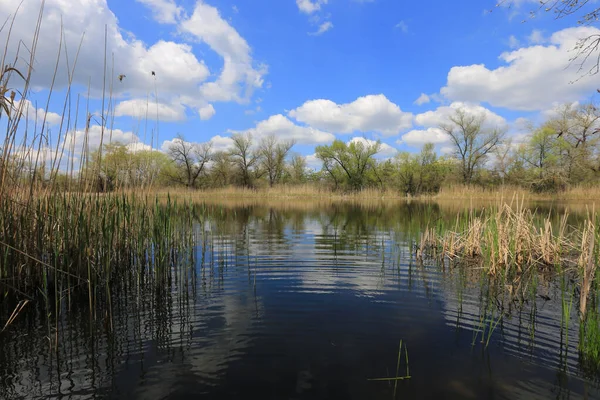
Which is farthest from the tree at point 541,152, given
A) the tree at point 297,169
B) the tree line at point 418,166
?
the tree at point 297,169

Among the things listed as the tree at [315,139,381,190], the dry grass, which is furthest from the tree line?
the dry grass

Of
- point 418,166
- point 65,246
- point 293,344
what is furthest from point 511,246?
point 418,166

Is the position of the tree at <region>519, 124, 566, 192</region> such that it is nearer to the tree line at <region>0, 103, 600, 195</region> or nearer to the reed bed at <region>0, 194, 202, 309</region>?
the tree line at <region>0, 103, 600, 195</region>

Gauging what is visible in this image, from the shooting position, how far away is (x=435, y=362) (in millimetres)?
3098

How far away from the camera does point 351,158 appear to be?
48.1m

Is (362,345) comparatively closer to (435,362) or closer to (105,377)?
(435,362)

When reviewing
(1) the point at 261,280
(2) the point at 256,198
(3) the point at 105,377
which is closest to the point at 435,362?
(3) the point at 105,377

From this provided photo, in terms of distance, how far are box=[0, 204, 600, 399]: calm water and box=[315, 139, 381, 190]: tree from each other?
42712 millimetres

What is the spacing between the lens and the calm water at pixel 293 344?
2697 mm

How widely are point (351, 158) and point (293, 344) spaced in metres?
46.0

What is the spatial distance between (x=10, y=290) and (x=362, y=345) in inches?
175

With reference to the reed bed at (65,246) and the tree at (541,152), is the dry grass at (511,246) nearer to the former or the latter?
the reed bed at (65,246)

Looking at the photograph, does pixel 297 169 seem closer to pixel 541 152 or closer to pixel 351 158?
pixel 351 158

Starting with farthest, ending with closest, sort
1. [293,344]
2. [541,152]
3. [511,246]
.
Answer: [541,152] < [511,246] < [293,344]
